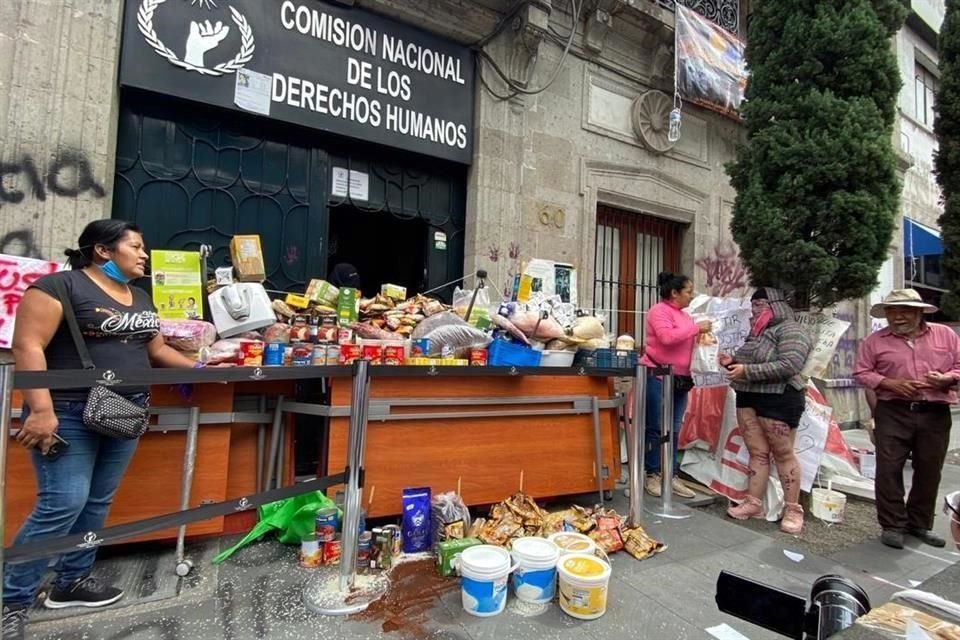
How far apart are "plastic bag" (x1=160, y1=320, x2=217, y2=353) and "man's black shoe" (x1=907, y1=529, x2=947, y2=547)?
5.71m

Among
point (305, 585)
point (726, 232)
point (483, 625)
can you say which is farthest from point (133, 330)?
point (726, 232)

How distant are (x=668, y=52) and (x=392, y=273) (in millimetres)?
5222

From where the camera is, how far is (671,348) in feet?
15.4

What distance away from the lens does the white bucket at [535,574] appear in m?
2.65

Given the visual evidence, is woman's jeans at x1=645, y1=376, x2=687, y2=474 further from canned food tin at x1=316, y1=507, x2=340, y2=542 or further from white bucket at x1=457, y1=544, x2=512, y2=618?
canned food tin at x1=316, y1=507, x2=340, y2=542

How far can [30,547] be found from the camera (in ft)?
6.09

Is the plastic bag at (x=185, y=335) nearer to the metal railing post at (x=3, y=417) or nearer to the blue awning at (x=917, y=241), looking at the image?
the metal railing post at (x=3, y=417)

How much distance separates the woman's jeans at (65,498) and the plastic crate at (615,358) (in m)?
3.23

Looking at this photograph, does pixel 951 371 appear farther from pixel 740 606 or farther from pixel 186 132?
pixel 186 132

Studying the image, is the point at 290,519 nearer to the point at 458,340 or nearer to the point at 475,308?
the point at 458,340

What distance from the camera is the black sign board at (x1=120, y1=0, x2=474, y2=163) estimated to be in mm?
4395

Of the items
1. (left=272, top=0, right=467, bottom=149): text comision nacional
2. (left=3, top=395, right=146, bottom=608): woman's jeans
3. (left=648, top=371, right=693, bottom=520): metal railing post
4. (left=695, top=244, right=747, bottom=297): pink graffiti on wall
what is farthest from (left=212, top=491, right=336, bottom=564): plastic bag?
(left=695, top=244, right=747, bottom=297): pink graffiti on wall

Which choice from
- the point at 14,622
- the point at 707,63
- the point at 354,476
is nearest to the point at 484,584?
the point at 354,476

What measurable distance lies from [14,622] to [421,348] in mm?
2506
